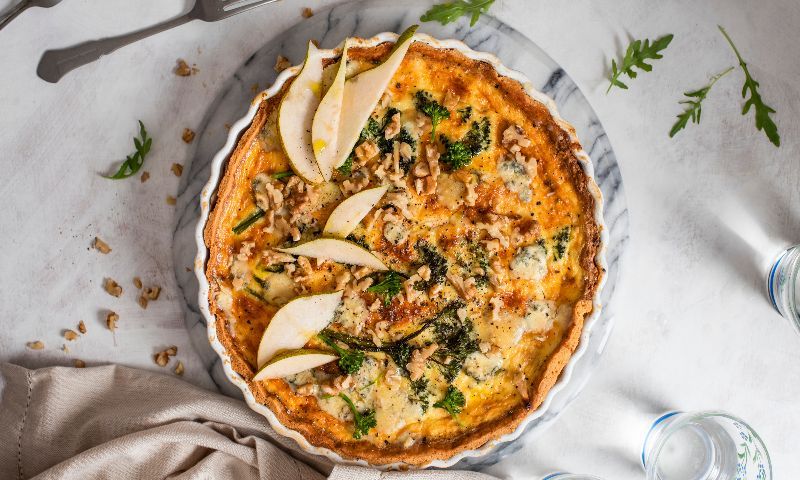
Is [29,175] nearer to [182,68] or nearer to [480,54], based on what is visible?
[182,68]

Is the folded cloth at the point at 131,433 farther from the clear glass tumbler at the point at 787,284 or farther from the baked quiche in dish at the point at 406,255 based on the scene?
the clear glass tumbler at the point at 787,284

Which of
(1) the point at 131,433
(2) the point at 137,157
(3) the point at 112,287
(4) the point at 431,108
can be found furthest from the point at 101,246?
(4) the point at 431,108

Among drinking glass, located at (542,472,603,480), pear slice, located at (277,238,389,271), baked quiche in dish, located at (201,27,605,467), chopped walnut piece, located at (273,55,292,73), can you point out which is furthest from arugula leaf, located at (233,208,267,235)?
drinking glass, located at (542,472,603,480)

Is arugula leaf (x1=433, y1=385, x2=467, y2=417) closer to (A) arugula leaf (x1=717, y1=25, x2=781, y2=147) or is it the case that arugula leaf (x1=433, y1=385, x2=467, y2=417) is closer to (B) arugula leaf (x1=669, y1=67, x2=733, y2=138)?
(B) arugula leaf (x1=669, y1=67, x2=733, y2=138)

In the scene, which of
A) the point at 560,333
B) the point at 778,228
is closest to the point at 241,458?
the point at 560,333

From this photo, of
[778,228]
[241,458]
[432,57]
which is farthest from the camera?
[778,228]

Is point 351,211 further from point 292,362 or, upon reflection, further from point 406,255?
point 292,362
